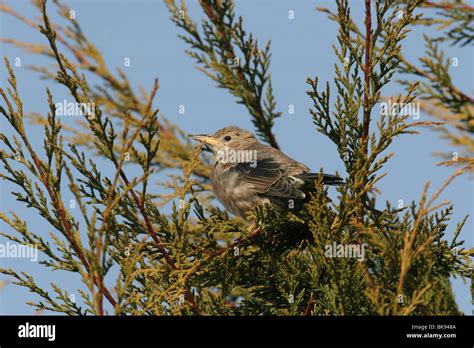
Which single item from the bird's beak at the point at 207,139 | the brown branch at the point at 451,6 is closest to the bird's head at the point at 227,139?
the bird's beak at the point at 207,139

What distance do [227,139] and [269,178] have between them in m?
1.78

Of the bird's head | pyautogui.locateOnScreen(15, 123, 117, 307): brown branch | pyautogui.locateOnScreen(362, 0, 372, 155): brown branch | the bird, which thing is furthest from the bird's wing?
pyautogui.locateOnScreen(15, 123, 117, 307): brown branch

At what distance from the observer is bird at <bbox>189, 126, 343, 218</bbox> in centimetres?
631

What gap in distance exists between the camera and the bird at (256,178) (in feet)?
20.7

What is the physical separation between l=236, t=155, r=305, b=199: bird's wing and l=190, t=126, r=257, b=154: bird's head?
92 centimetres

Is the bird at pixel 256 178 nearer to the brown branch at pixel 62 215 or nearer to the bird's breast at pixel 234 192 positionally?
the bird's breast at pixel 234 192

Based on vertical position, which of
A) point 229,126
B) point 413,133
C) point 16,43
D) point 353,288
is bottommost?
point 353,288

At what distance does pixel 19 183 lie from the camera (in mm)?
4555

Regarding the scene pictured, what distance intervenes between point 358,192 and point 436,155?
152 inches

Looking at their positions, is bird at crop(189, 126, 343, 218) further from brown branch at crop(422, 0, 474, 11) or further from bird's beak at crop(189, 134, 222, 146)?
brown branch at crop(422, 0, 474, 11)

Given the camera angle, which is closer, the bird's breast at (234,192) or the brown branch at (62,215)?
the brown branch at (62,215)
